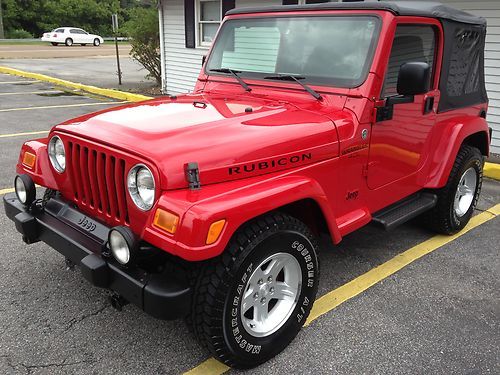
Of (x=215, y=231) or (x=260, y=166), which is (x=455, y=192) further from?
(x=215, y=231)

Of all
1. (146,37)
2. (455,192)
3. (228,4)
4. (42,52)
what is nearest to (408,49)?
(455,192)

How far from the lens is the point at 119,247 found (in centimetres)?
232

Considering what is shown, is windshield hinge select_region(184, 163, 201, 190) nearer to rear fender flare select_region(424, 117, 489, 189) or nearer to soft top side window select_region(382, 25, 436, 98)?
soft top side window select_region(382, 25, 436, 98)

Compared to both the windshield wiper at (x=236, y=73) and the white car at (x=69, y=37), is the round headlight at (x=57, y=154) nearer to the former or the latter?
the windshield wiper at (x=236, y=73)

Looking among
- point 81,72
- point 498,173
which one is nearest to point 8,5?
point 81,72

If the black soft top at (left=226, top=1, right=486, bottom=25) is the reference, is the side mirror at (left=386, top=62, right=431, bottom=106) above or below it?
below

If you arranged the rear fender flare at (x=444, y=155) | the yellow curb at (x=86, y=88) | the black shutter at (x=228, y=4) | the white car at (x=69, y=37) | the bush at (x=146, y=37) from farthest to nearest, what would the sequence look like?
the white car at (x=69, y=37), the bush at (x=146, y=37), the yellow curb at (x=86, y=88), the black shutter at (x=228, y=4), the rear fender flare at (x=444, y=155)

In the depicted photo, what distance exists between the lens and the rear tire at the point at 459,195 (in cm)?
407

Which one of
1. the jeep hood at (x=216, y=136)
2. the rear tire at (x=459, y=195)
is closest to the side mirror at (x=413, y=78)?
the jeep hood at (x=216, y=136)

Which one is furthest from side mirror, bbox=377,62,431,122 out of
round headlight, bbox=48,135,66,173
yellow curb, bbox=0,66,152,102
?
yellow curb, bbox=0,66,152,102

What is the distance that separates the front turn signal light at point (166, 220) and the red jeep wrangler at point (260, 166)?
1cm

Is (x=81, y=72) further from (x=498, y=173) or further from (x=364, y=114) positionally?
(x=364, y=114)

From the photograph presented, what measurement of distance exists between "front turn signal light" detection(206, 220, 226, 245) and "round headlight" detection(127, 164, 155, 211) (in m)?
0.37

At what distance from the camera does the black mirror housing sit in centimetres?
290
